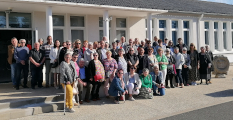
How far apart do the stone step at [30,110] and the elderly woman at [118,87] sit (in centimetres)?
159

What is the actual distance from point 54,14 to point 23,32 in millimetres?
1743

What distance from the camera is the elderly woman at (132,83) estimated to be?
25.5 ft

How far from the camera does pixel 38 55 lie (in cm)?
820

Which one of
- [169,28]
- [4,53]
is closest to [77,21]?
[4,53]

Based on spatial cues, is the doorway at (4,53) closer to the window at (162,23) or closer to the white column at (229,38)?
the window at (162,23)

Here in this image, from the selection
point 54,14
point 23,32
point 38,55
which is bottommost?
point 38,55

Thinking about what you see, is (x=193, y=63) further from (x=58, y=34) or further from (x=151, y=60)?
(x=58, y=34)

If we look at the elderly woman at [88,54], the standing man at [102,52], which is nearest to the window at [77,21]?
the standing man at [102,52]

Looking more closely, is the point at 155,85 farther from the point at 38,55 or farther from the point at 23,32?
the point at 23,32

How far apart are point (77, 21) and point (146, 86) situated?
597cm

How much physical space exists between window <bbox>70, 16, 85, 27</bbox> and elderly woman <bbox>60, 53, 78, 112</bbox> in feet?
18.8

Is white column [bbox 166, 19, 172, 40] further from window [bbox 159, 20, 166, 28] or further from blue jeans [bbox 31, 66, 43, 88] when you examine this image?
blue jeans [bbox 31, 66, 43, 88]

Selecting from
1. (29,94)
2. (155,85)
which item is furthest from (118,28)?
(29,94)

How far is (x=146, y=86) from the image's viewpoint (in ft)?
26.5
